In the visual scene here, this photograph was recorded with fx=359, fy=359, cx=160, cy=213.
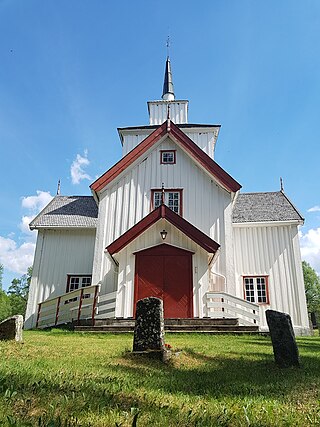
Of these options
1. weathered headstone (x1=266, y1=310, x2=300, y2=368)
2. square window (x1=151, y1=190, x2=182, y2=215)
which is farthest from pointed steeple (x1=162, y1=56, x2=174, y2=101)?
weathered headstone (x1=266, y1=310, x2=300, y2=368)

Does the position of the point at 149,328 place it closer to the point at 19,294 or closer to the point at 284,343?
the point at 284,343

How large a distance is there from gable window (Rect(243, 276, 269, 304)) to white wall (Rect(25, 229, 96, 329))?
8447 mm

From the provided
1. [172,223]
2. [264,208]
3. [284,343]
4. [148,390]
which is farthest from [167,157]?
[148,390]

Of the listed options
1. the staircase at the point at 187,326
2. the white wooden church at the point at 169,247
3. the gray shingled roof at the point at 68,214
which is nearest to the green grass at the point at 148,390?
the staircase at the point at 187,326

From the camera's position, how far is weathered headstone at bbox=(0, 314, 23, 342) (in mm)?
8023

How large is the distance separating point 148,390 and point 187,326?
29.0 ft

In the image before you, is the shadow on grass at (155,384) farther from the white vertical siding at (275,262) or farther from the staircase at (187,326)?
the white vertical siding at (275,262)

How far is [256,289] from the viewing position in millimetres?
18812

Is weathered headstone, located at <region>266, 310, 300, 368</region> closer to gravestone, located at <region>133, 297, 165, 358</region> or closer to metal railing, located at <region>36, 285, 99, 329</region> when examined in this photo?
gravestone, located at <region>133, 297, 165, 358</region>

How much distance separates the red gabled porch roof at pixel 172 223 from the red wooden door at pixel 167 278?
0.82m

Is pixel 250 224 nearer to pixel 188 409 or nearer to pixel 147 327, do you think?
pixel 147 327

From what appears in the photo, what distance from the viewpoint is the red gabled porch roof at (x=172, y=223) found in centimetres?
1496

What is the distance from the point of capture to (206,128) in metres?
24.5

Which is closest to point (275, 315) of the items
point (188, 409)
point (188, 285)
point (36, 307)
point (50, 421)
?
point (188, 409)
